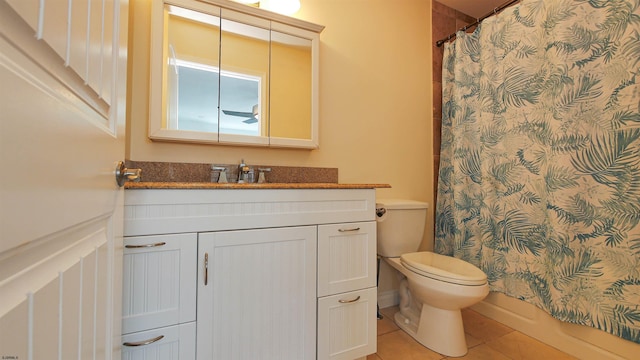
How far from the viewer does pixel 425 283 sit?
1.38m

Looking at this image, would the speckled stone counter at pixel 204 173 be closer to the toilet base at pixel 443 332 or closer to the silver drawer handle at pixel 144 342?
the silver drawer handle at pixel 144 342

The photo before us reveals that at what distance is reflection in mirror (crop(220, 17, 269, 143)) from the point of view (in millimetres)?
1406

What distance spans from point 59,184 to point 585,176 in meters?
1.93

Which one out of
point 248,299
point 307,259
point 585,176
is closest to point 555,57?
point 585,176

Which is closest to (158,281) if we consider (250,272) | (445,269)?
(250,272)

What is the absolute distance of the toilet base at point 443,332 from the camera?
139 centimetres

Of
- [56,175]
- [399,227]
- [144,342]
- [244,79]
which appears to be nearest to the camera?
[56,175]

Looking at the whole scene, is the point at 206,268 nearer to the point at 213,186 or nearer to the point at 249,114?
the point at 213,186

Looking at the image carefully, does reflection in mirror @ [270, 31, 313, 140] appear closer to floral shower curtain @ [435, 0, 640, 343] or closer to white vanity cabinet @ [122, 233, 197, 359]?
white vanity cabinet @ [122, 233, 197, 359]

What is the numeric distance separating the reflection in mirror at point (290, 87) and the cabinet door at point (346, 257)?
68 centimetres

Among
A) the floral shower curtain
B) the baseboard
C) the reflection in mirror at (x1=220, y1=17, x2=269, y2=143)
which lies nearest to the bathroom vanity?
the reflection in mirror at (x1=220, y1=17, x2=269, y2=143)

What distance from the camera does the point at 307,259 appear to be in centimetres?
110

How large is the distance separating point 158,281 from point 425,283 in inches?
49.6

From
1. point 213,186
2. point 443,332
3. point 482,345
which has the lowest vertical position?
point 482,345
